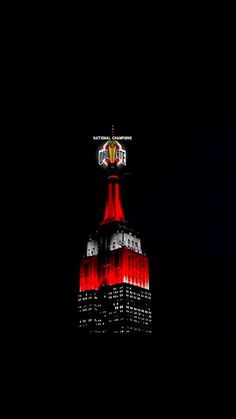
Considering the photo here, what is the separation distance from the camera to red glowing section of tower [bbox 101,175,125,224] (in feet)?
527

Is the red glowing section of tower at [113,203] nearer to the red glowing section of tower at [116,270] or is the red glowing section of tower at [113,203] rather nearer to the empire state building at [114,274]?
the empire state building at [114,274]

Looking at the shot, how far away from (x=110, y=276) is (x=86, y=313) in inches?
564

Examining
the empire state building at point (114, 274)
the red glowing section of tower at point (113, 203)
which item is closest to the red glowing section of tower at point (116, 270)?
the empire state building at point (114, 274)

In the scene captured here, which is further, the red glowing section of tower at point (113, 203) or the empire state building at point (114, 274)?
the red glowing section of tower at point (113, 203)

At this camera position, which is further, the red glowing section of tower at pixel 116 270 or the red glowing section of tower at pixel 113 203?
the red glowing section of tower at pixel 113 203

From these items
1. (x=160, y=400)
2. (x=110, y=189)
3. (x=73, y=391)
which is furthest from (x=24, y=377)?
(x=110, y=189)

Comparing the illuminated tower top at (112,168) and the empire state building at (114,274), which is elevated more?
the illuminated tower top at (112,168)

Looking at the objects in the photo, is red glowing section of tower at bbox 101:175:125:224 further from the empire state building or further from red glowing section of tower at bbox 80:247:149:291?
red glowing section of tower at bbox 80:247:149:291

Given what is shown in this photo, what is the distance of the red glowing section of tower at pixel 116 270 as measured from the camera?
15575 centimetres

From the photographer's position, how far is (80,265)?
16450 centimetres

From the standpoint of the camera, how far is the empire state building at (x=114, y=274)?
154m

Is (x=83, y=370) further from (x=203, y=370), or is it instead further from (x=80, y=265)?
(x=80, y=265)

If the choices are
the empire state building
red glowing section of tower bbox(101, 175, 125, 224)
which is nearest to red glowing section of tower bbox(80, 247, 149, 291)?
the empire state building

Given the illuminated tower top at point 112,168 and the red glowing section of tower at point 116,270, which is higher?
→ the illuminated tower top at point 112,168
